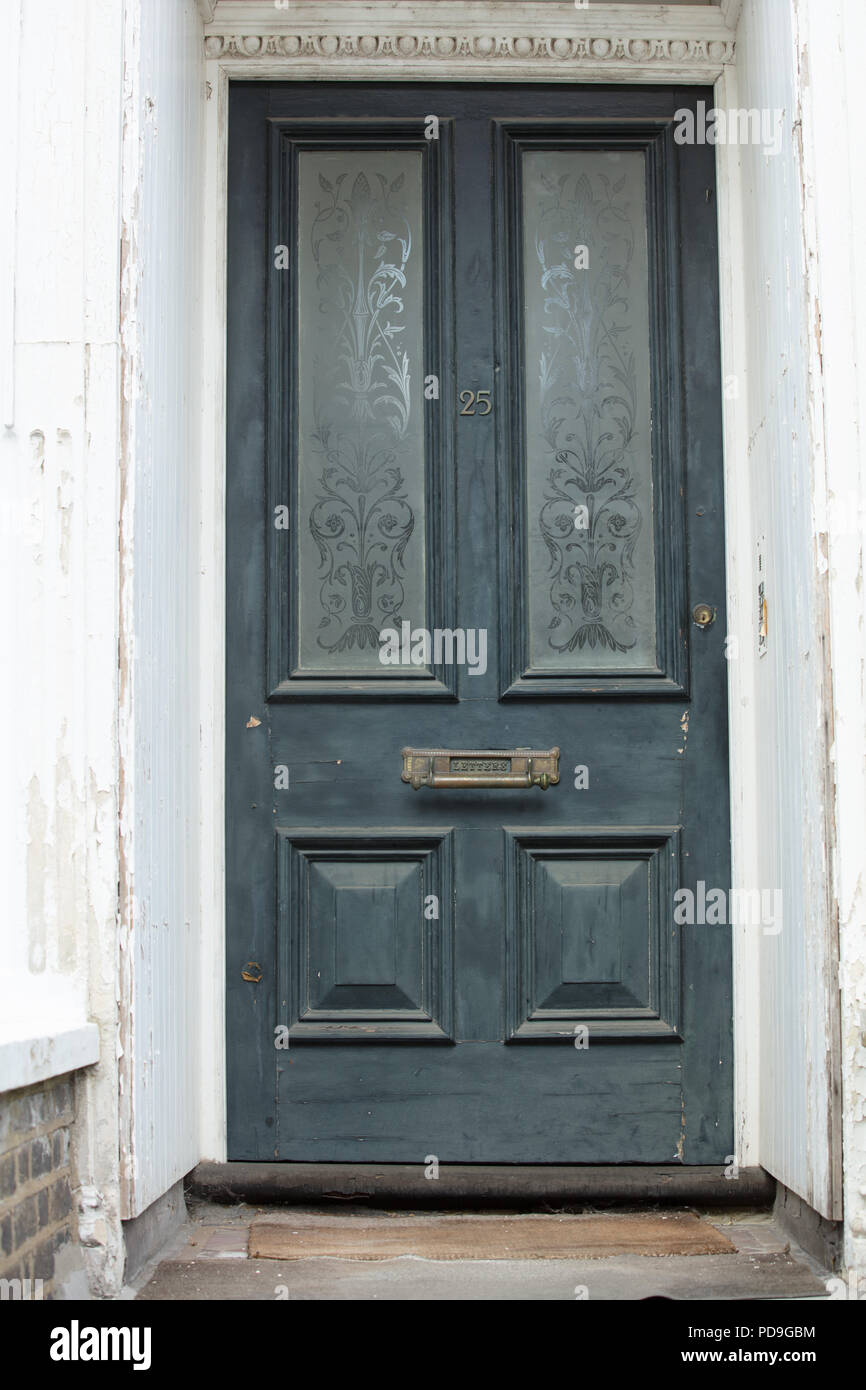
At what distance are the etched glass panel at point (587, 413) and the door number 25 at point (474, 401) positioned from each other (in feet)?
0.31

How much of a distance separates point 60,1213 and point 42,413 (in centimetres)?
146

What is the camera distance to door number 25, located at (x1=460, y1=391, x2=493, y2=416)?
3021mm

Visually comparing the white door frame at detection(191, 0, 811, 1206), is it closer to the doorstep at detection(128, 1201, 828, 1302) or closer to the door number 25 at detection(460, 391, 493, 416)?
the door number 25 at detection(460, 391, 493, 416)

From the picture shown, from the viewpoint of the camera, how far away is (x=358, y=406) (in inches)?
119

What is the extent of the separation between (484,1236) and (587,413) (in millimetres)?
1860

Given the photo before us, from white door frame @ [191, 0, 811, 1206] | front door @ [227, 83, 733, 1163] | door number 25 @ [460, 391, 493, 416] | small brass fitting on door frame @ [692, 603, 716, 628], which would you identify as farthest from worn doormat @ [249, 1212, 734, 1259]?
door number 25 @ [460, 391, 493, 416]

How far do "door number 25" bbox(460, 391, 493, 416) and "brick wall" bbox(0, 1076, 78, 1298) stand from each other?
1713 millimetres

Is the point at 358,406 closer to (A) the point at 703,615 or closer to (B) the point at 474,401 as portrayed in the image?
(B) the point at 474,401

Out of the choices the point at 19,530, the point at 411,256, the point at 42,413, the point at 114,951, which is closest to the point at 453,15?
the point at 411,256

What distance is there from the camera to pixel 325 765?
9.73ft

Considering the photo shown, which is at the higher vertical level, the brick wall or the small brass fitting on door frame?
the small brass fitting on door frame

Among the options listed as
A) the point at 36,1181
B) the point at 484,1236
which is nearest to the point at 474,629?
the point at 484,1236

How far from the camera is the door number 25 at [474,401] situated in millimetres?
3021
